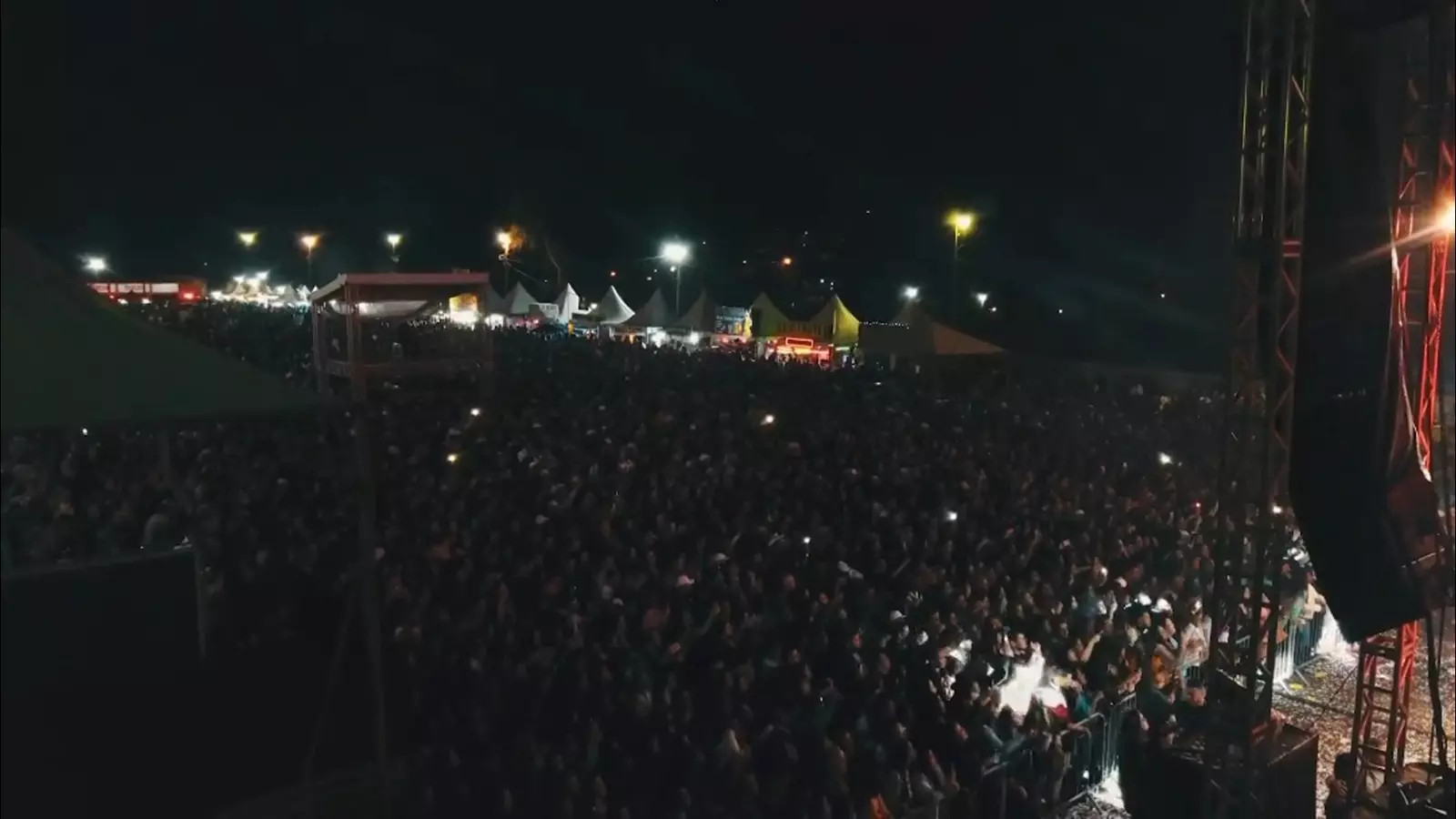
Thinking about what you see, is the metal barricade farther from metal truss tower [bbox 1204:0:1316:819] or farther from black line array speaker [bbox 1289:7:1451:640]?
black line array speaker [bbox 1289:7:1451:640]

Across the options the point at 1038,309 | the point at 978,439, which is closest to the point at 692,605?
the point at 978,439

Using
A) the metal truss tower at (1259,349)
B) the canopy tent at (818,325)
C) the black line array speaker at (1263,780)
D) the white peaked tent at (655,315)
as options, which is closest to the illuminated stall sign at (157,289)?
the white peaked tent at (655,315)

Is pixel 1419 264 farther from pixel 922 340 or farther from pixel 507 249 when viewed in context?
pixel 507 249

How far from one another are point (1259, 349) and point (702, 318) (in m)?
20.1

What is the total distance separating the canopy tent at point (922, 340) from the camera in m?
18.1

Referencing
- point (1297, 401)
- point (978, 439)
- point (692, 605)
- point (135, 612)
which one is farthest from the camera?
point (978, 439)

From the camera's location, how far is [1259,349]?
15.2 ft

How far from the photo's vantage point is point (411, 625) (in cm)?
611

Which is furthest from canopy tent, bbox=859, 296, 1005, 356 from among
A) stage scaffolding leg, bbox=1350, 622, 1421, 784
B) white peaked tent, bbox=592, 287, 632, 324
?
stage scaffolding leg, bbox=1350, 622, 1421, 784

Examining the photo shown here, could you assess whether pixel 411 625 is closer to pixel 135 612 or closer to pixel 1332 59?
pixel 135 612

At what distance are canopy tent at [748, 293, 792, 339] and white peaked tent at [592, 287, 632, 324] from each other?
15.5ft

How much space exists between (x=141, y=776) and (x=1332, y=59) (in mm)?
5723

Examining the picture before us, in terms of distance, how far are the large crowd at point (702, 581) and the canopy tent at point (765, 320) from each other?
36.1 ft

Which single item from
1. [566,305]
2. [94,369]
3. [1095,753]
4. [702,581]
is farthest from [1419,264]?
[566,305]
